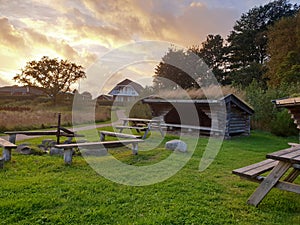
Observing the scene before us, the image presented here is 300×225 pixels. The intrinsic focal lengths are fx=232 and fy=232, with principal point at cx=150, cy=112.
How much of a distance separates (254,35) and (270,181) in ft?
86.5

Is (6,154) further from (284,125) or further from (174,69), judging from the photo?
(174,69)

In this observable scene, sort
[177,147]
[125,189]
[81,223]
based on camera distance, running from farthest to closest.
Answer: [177,147]
[125,189]
[81,223]

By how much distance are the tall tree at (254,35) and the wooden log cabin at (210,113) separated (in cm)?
1401

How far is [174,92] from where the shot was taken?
464 inches

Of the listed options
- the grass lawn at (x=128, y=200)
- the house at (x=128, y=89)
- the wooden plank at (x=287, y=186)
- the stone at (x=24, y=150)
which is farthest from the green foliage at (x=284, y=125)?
the stone at (x=24, y=150)

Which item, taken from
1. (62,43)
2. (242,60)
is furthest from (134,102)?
(242,60)

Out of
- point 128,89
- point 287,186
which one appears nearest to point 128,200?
point 287,186

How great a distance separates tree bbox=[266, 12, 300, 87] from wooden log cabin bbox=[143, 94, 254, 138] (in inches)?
318

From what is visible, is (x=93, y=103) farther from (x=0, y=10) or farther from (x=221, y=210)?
(x=221, y=210)

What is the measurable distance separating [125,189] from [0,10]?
7036mm

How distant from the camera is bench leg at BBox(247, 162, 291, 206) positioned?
9.63ft

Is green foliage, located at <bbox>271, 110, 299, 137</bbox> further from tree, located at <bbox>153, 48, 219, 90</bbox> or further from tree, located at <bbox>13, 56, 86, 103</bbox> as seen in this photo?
tree, located at <bbox>13, 56, 86, 103</bbox>

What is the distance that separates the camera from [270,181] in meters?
2.98

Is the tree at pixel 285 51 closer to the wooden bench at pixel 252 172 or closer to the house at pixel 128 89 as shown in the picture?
the house at pixel 128 89
